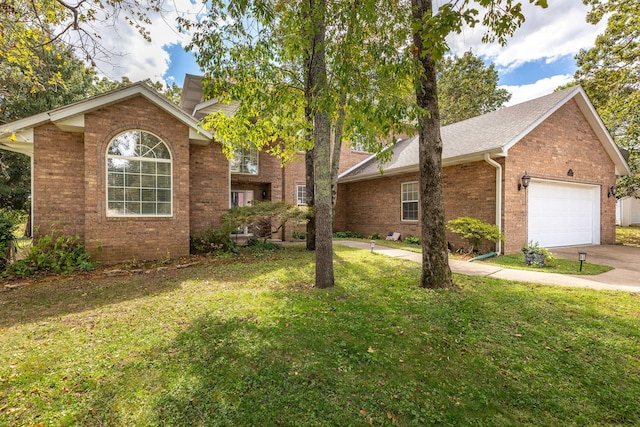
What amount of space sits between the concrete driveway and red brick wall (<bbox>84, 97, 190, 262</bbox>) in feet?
34.0

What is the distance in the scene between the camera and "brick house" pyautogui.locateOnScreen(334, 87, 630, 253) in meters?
9.13

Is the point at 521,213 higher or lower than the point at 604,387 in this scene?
higher

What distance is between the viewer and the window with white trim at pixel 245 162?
13.0m

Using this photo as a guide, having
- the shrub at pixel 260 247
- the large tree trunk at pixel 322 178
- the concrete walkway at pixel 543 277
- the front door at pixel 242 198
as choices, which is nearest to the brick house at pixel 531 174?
the concrete walkway at pixel 543 277

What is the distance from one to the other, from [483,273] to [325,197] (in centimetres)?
428

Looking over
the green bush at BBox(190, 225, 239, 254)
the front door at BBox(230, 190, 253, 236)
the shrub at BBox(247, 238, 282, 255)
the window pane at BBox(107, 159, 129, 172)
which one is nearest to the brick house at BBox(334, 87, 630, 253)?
the shrub at BBox(247, 238, 282, 255)

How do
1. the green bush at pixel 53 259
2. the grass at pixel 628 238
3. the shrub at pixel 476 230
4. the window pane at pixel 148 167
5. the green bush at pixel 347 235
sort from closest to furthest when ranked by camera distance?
1. the green bush at pixel 53 259
2. the window pane at pixel 148 167
3. the shrub at pixel 476 230
4. the grass at pixel 628 238
5. the green bush at pixel 347 235

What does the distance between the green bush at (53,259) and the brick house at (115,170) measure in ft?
1.04

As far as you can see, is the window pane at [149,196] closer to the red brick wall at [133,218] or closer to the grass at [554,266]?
the red brick wall at [133,218]

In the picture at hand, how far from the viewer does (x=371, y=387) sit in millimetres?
2588

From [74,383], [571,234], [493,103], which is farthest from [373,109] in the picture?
[493,103]

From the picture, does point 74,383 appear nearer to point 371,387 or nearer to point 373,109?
point 371,387

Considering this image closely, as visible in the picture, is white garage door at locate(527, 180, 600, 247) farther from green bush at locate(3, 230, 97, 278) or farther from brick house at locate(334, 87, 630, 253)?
green bush at locate(3, 230, 97, 278)

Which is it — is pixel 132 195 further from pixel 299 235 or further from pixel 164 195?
pixel 299 235
